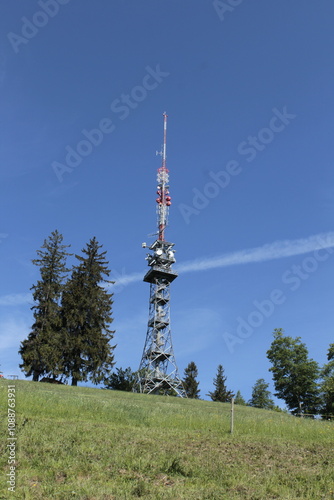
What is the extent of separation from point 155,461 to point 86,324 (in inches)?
1333

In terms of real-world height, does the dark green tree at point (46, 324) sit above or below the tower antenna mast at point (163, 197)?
below

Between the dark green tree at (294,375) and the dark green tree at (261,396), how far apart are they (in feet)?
74.1

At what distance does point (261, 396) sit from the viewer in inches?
3054

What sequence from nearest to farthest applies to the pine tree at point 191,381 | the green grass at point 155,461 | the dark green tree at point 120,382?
the green grass at point 155,461 < the dark green tree at point 120,382 < the pine tree at point 191,381

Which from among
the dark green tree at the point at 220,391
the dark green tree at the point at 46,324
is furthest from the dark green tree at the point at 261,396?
the dark green tree at the point at 46,324

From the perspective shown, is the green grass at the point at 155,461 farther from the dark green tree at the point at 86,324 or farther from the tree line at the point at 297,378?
the tree line at the point at 297,378

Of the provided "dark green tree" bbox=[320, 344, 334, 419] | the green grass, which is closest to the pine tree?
"dark green tree" bbox=[320, 344, 334, 419]

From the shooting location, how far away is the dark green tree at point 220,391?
77.5 metres

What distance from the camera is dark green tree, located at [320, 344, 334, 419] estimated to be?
153 feet

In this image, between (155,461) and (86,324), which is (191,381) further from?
(155,461)

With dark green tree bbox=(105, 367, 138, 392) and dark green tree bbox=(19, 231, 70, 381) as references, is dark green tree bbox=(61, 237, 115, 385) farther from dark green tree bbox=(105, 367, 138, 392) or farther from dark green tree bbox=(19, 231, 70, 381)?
dark green tree bbox=(105, 367, 138, 392)

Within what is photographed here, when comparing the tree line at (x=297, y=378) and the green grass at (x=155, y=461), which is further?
the tree line at (x=297, y=378)

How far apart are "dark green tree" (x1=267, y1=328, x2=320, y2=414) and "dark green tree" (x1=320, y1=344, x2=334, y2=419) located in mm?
858

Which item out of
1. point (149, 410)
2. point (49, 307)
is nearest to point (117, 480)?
point (149, 410)
